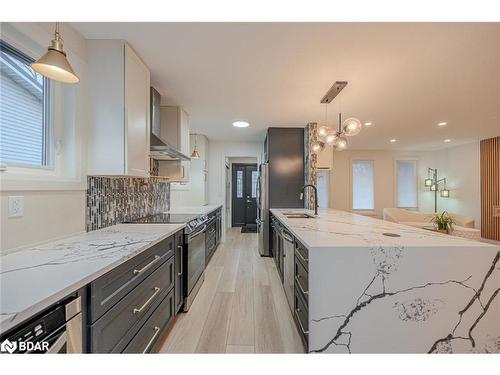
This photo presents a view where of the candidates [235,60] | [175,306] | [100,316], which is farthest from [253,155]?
[100,316]

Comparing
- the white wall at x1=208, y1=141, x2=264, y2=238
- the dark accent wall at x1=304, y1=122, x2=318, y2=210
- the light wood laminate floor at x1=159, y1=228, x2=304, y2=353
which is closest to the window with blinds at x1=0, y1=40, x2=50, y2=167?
the light wood laminate floor at x1=159, y1=228, x2=304, y2=353

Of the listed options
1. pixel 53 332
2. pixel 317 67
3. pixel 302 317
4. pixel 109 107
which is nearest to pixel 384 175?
pixel 317 67

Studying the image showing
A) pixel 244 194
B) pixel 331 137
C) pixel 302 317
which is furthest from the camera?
pixel 244 194

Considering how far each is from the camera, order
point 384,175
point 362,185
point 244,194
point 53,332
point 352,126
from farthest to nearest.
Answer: point 244,194, point 362,185, point 384,175, point 352,126, point 53,332

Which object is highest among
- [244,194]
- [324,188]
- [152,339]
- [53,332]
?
[324,188]

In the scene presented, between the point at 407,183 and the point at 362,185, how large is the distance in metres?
1.48

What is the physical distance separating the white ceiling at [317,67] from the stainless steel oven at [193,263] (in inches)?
64.7

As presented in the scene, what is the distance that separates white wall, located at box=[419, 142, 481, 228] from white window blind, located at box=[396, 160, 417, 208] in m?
A: 0.21

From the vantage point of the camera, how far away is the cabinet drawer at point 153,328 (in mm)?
1404

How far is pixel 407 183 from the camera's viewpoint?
791cm

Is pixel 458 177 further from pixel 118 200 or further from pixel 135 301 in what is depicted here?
pixel 135 301

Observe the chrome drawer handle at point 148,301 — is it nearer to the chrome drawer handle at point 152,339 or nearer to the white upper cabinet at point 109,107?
the chrome drawer handle at point 152,339

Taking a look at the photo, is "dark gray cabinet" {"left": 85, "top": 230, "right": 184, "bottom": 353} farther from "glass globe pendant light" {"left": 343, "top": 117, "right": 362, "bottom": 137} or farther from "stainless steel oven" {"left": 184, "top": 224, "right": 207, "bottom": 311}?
"glass globe pendant light" {"left": 343, "top": 117, "right": 362, "bottom": 137}

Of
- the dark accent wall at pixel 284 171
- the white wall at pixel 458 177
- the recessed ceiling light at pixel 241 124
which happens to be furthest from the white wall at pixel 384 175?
the recessed ceiling light at pixel 241 124
